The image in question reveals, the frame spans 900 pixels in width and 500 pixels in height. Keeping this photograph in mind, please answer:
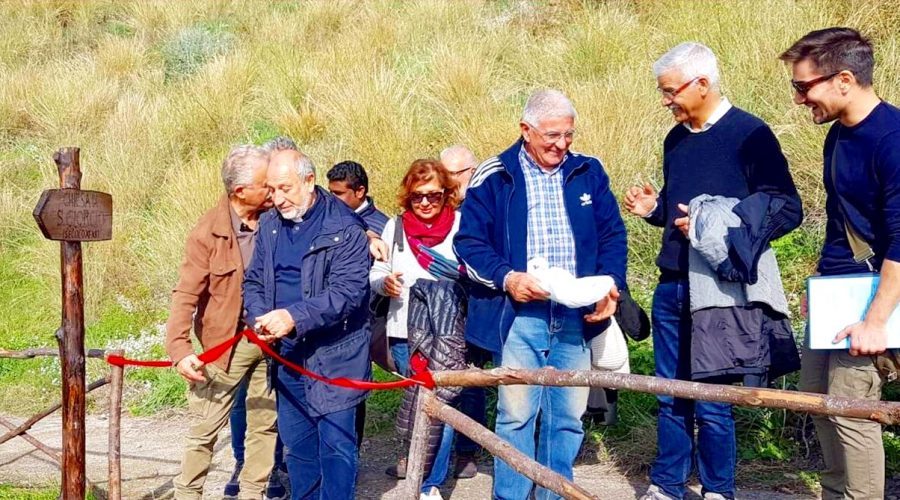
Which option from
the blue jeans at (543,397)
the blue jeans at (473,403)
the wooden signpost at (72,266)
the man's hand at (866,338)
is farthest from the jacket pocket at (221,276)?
the man's hand at (866,338)

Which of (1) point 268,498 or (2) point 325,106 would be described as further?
(2) point 325,106

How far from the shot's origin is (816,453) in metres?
Result: 5.06

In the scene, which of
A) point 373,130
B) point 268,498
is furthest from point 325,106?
point 268,498

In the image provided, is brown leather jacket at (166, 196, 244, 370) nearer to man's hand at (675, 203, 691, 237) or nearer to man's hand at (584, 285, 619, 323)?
man's hand at (584, 285, 619, 323)

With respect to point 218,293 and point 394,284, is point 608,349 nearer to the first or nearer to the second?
point 394,284

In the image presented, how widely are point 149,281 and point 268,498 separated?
410 cm

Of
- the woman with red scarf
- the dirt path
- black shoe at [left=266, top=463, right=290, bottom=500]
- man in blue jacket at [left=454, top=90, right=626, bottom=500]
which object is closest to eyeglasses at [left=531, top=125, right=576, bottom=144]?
man in blue jacket at [left=454, top=90, right=626, bottom=500]

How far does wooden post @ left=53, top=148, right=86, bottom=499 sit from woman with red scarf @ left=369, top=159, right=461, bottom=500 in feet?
4.48

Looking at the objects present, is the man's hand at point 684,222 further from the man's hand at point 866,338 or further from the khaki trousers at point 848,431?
the man's hand at point 866,338

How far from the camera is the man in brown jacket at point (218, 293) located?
14.0 ft

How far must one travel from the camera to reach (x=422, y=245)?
15.5 ft

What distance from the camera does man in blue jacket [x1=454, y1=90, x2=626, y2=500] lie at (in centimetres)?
397

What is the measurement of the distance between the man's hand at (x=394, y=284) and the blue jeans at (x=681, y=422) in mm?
1211

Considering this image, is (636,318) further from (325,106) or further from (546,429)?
(325,106)
